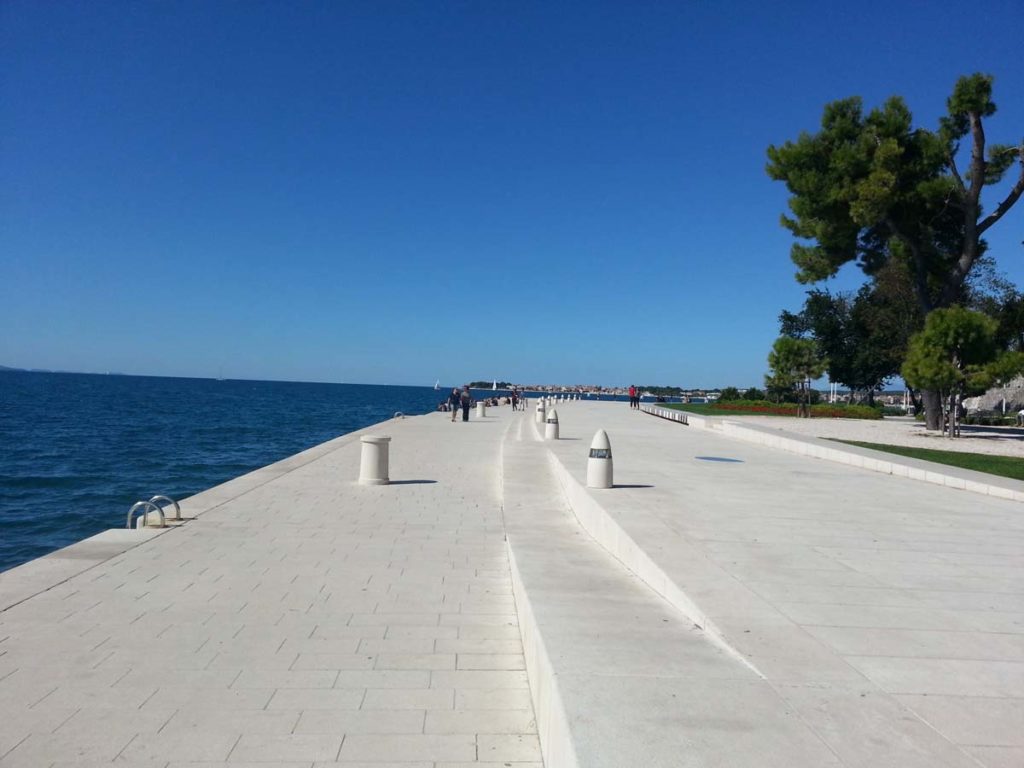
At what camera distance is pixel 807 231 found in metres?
31.4

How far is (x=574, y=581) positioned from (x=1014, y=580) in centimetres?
355

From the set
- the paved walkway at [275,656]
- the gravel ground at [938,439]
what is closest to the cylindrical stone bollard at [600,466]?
the paved walkway at [275,656]

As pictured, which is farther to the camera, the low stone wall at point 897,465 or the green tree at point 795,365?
the green tree at point 795,365

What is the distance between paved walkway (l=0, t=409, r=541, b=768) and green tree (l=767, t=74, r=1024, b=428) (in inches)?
1036

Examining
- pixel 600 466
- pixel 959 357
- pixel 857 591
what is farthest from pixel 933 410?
pixel 857 591

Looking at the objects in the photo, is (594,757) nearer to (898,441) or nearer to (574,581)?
(574,581)

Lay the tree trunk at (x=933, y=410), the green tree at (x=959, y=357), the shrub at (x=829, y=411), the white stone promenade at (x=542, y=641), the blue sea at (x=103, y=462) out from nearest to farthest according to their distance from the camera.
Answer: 1. the white stone promenade at (x=542, y=641)
2. the blue sea at (x=103, y=462)
3. the green tree at (x=959, y=357)
4. the tree trunk at (x=933, y=410)
5. the shrub at (x=829, y=411)

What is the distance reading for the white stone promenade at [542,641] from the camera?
3.19 m

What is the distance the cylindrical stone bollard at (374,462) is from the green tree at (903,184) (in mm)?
23000

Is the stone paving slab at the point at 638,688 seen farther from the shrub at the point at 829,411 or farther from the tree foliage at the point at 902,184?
the shrub at the point at 829,411

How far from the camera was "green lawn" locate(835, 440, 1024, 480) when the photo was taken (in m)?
14.6

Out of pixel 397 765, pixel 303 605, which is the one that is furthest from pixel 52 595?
pixel 397 765

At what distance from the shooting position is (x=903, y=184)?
94.6 feet

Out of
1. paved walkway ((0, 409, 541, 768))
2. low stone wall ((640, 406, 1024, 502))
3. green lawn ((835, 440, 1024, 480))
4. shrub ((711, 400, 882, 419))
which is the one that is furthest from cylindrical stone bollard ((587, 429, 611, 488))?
shrub ((711, 400, 882, 419))
